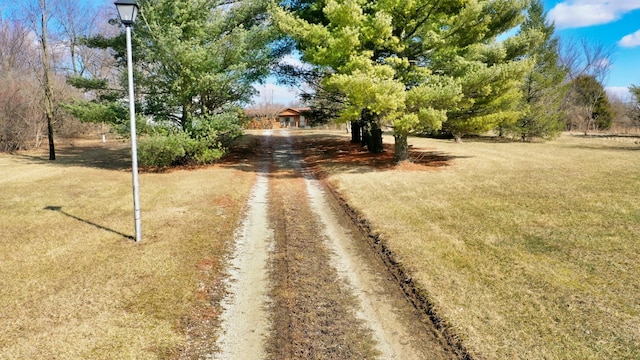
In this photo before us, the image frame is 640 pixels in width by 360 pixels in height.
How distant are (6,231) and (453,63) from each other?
44.9 feet

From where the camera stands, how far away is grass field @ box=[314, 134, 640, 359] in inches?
153

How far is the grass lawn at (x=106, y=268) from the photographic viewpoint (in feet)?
13.0

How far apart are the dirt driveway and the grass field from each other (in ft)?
1.76

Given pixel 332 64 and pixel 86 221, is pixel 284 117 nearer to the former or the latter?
pixel 332 64

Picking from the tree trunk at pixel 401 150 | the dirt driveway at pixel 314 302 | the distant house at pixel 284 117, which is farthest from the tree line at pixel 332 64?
the distant house at pixel 284 117

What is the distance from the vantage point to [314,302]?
4.74m

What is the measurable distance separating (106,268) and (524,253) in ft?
21.6

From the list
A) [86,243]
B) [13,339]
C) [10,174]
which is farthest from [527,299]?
[10,174]

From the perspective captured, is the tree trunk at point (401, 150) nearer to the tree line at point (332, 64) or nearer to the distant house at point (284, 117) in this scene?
the tree line at point (332, 64)

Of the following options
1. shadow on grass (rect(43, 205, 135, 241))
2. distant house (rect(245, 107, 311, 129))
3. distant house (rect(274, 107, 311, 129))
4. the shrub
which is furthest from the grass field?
distant house (rect(274, 107, 311, 129))

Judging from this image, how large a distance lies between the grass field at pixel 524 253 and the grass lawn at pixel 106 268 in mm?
3191

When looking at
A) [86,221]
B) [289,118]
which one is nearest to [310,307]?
[86,221]

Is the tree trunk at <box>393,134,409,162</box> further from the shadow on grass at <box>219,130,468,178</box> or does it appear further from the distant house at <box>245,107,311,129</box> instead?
the distant house at <box>245,107,311,129</box>

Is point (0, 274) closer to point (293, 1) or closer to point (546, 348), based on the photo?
point (546, 348)
